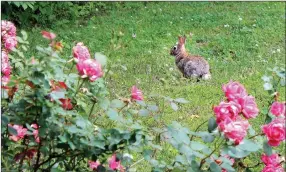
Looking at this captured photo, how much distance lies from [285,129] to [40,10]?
275 inches

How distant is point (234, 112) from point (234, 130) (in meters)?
0.08

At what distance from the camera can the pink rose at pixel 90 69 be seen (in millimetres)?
2266

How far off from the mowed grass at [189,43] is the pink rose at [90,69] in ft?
9.48

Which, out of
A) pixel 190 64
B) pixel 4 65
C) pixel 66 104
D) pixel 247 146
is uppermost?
pixel 4 65

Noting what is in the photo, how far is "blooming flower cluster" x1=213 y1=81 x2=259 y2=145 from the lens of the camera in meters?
2.21

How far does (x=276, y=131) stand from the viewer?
2258 millimetres

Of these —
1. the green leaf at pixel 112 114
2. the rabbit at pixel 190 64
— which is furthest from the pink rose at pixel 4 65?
the rabbit at pixel 190 64

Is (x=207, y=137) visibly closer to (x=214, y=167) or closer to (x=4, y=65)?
(x=214, y=167)

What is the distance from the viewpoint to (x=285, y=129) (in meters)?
2.25

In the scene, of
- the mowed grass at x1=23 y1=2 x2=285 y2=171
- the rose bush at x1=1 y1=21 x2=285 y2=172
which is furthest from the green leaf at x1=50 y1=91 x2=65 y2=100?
the mowed grass at x1=23 y1=2 x2=285 y2=171

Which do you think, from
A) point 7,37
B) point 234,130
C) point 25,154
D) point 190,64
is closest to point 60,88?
point 25,154

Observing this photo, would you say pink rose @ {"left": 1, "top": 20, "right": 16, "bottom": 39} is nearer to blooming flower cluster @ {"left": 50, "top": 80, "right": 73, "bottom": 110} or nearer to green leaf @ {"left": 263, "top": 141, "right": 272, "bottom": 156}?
blooming flower cluster @ {"left": 50, "top": 80, "right": 73, "bottom": 110}

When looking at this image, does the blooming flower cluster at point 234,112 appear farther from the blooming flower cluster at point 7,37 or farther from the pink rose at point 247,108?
the blooming flower cluster at point 7,37

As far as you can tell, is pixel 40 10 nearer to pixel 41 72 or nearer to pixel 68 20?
pixel 68 20
